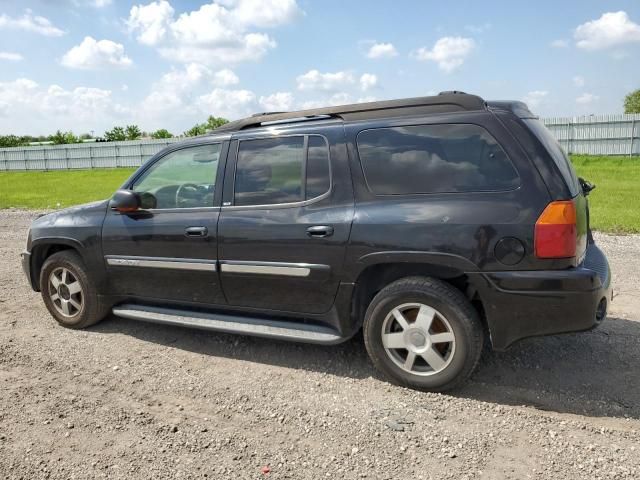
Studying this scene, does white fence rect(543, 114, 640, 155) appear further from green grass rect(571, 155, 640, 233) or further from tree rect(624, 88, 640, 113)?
tree rect(624, 88, 640, 113)

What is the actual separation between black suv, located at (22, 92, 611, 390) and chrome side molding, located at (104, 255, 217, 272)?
0.01 m

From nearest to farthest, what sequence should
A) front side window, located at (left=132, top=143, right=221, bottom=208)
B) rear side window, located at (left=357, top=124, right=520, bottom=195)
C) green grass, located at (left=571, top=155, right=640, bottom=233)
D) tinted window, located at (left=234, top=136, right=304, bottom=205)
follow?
rear side window, located at (left=357, top=124, right=520, bottom=195)
tinted window, located at (left=234, top=136, right=304, bottom=205)
front side window, located at (left=132, top=143, right=221, bottom=208)
green grass, located at (left=571, top=155, right=640, bottom=233)

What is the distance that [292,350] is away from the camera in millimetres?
4492

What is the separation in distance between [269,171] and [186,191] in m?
0.82

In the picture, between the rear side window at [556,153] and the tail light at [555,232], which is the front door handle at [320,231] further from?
the rear side window at [556,153]

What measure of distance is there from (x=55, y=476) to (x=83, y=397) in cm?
93

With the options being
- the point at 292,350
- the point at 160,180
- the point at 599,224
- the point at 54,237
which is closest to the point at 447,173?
the point at 292,350

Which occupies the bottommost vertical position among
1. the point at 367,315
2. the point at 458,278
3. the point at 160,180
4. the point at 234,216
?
the point at 367,315

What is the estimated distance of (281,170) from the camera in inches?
162

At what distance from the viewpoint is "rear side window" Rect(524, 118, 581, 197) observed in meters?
3.46

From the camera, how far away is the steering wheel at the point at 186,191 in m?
4.50

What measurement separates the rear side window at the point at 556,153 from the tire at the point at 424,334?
99cm

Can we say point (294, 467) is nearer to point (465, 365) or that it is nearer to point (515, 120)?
point (465, 365)

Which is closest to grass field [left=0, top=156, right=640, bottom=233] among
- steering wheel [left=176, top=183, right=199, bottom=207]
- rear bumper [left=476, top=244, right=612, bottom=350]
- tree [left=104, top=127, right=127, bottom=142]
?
rear bumper [left=476, top=244, right=612, bottom=350]
